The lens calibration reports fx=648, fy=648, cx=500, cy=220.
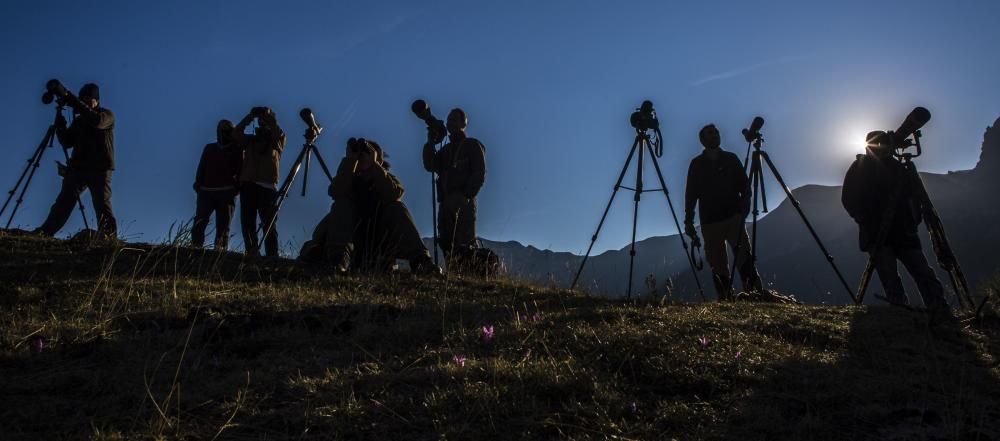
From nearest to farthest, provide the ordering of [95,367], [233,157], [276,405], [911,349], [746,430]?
[746,430]
[276,405]
[95,367]
[911,349]
[233,157]

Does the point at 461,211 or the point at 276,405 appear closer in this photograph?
the point at 276,405

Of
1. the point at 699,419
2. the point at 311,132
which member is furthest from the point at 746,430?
the point at 311,132

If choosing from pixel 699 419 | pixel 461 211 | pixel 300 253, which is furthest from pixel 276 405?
pixel 461 211

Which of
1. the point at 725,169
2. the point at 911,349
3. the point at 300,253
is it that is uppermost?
the point at 725,169

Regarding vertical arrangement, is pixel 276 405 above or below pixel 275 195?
below

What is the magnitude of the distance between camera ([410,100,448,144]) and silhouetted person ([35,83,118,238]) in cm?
408

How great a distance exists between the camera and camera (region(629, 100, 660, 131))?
8633 mm

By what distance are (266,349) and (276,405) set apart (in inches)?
39.8

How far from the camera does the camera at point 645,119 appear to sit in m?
8.63

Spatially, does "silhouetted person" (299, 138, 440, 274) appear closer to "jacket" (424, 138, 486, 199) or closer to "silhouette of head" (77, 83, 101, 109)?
"jacket" (424, 138, 486, 199)

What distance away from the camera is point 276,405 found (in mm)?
3025

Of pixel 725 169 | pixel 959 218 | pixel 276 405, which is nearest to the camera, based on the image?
pixel 276 405

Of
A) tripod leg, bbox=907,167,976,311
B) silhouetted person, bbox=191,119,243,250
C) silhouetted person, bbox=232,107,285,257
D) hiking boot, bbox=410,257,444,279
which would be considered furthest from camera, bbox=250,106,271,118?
tripod leg, bbox=907,167,976,311

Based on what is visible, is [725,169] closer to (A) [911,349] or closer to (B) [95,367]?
(A) [911,349]
